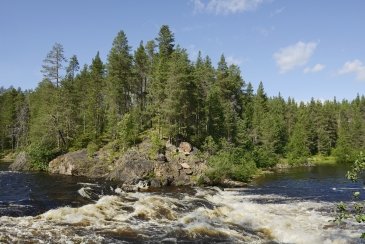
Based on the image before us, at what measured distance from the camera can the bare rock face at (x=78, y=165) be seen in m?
62.1

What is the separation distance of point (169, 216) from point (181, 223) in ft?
8.41

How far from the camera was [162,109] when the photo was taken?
6475 centimetres

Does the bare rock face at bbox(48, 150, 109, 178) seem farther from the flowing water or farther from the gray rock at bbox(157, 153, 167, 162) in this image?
the flowing water

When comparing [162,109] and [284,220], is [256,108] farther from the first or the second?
[284,220]

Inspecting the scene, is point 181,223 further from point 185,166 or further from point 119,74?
point 119,74

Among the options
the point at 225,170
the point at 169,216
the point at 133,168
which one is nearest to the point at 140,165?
the point at 133,168

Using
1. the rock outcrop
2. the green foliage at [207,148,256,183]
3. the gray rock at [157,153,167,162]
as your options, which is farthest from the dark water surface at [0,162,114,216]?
the green foliage at [207,148,256,183]

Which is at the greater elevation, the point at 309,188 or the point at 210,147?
the point at 210,147

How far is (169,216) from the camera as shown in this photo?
3350 cm

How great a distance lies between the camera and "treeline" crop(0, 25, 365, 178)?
2613 inches

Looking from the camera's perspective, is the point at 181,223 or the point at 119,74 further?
the point at 119,74

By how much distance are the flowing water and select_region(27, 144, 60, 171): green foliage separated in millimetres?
18502

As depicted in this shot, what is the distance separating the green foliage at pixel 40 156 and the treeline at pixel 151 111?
183 millimetres

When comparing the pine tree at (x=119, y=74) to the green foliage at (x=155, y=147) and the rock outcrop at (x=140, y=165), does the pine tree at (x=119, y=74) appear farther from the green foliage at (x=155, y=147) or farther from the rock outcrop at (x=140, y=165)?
the green foliage at (x=155, y=147)
